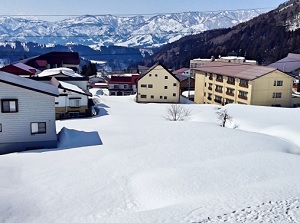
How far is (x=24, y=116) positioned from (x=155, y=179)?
316 inches

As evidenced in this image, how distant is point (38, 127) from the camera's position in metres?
14.4

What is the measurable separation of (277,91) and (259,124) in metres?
13.2

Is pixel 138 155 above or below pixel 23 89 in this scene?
below

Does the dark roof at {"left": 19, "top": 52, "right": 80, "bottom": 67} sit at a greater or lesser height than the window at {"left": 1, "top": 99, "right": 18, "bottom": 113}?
greater

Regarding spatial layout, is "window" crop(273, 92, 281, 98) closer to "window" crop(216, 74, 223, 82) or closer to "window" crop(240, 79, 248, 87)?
"window" crop(240, 79, 248, 87)

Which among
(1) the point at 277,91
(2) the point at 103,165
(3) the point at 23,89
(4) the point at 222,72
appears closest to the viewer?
(2) the point at 103,165

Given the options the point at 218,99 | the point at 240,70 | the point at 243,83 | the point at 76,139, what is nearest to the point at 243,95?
the point at 243,83

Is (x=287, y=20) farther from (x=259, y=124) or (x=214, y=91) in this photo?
(x=259, y=124)

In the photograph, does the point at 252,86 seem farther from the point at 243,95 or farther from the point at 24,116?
the point at 24,116

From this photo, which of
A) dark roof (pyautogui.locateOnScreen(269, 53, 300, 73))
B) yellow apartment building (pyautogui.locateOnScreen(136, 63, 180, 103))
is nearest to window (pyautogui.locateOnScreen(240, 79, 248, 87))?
yellow apartment building (pyautogui.locateOnScreen(136, 63, 180, 103))

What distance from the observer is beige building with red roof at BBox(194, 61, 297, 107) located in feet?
100

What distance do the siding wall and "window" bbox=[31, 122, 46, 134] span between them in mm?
139

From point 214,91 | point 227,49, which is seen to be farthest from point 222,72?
point 227,49

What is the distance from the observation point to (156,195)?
26.6 ft
